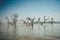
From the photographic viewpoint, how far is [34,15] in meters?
1.97

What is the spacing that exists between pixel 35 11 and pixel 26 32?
40cm

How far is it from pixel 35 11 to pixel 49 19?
0.28 metres

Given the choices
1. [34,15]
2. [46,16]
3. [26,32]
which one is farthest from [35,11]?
[26,32]

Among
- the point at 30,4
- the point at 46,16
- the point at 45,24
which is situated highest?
the point at 30,4

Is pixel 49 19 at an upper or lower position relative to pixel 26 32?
upper

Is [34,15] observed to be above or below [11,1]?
below

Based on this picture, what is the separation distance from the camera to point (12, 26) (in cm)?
205

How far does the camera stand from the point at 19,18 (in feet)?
6.55

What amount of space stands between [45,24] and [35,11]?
289mm

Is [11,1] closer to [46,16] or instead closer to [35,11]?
[35,11]

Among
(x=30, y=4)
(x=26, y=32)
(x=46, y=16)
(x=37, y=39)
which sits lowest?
(x=37, y=39)

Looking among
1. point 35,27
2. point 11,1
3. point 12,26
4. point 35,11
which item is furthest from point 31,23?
point 11,1

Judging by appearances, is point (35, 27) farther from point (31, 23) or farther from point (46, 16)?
point (46, 16)

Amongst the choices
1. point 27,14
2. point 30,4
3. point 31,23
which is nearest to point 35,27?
point 31,23
